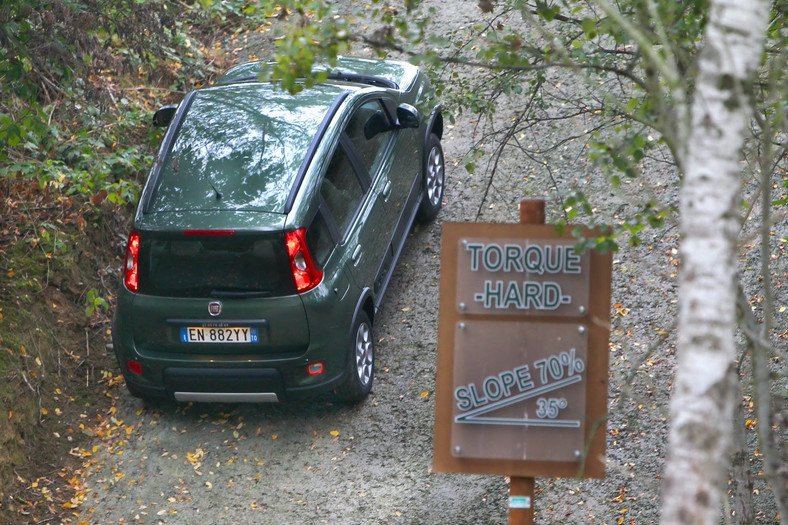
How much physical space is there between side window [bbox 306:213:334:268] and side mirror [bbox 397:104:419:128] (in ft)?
5.02

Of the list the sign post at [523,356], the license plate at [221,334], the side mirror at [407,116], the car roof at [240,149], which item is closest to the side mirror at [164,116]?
the car roof at [240,149]

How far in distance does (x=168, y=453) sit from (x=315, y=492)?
125 cm

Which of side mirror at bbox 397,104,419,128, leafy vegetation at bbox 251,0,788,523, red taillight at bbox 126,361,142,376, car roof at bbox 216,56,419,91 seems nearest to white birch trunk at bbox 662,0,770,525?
leafy vegetation at bbox 251,0,788,523

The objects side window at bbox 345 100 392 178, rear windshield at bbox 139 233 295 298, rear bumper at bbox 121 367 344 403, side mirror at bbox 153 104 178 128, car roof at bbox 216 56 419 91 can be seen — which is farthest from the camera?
car roof at bbox 216 56 419 91

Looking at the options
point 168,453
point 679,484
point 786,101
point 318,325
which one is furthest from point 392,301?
point 679,484

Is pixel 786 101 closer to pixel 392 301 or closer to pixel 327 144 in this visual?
pixel 327 144

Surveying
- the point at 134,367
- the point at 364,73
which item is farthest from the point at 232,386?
the point at 364,73

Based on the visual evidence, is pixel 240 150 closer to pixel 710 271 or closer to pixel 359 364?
pixel 359 364

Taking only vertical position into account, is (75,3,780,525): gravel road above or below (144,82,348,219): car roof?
below

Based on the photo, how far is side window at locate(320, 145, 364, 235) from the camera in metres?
7.04

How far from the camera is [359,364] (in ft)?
23.6

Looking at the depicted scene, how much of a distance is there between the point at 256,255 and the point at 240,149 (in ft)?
3.33

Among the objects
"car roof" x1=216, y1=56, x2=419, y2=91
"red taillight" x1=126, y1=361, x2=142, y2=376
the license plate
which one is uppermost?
"car roof" x1=216, y1=56, x2=419, y2=91

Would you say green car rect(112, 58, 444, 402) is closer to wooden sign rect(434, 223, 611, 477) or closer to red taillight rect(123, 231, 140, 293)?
red taillight rect(123, 231, 140, 293)
